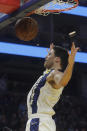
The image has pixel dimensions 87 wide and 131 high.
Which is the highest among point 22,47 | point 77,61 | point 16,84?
point 22,47

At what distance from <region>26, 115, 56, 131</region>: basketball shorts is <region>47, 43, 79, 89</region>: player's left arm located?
1.23 feet

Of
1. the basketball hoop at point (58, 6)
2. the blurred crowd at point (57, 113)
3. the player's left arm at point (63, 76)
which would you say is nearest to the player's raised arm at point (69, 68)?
the player's left arm at point (63, 76)

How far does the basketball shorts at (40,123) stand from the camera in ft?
13.0

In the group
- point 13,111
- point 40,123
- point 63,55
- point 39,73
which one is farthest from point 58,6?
point 39,73

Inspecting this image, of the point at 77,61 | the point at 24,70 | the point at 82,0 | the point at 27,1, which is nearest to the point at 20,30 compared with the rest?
the point at 27,1

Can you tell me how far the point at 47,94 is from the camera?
13.4ft

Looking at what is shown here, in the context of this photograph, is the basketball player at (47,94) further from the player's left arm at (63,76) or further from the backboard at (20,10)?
the backboard at (20,10)

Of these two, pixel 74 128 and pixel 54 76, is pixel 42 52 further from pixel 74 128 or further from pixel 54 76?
pixel 54 76

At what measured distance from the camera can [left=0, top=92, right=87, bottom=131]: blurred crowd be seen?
1046 cm

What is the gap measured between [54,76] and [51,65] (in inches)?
11.3

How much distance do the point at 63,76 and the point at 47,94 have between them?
1.34ft

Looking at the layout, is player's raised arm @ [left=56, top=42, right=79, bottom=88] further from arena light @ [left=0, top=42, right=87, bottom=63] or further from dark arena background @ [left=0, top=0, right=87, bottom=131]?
arena light @ [left=0, top=42, right=87, bottom=63]

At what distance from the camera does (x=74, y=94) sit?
14.2m

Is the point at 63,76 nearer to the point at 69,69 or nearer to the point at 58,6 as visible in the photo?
the point at 69,69
